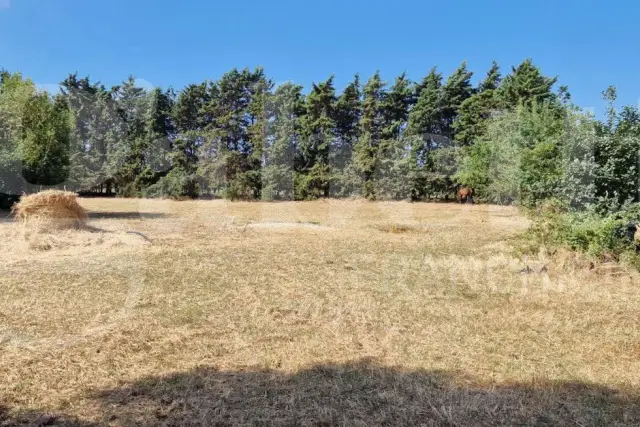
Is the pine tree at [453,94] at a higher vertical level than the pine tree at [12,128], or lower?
higher

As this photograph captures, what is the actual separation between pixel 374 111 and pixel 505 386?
26.7 meters

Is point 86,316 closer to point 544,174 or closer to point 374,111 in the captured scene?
point 544,174

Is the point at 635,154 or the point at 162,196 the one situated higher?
the point at 635,154

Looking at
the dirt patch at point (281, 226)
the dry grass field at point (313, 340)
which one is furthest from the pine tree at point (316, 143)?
the dry grass field at point (313, 340)

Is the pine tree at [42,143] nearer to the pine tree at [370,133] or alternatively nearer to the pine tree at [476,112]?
the pine tree at [370,133]

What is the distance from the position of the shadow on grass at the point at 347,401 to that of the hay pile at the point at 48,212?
7370mm

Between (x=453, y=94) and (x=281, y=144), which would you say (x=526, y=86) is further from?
(x=281, y=144)

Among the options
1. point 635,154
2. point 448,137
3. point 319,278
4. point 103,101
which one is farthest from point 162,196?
point 635,154

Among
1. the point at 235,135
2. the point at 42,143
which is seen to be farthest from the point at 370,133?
the point at 42,143

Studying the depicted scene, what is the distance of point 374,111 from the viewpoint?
2836cm

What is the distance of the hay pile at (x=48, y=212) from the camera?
885 cm

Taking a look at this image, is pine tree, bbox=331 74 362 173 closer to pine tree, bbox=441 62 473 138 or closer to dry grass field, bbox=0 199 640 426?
pine tree, bbox=441 62 473 138

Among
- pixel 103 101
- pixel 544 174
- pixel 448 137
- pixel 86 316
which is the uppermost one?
pixel 103 101

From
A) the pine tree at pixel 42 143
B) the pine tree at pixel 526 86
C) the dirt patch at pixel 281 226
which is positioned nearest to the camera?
the dirt patch at pixel 281 226
